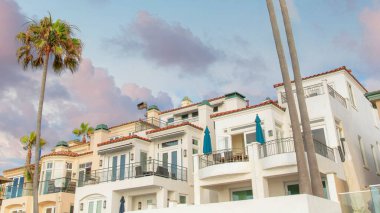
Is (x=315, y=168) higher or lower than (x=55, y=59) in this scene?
lower

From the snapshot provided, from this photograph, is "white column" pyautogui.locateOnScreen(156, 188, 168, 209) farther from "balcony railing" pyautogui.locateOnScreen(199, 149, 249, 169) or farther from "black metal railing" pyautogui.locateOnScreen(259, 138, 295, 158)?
"black metal railing" pyautogui.locateOnScreen(259, 138, 295, 158)

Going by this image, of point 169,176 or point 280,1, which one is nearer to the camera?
point 280,1

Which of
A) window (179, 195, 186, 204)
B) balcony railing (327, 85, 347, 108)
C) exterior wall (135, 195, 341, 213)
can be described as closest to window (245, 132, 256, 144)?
balcony railing (327, 85, 347, 108)

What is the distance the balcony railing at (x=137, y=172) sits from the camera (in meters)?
28.4

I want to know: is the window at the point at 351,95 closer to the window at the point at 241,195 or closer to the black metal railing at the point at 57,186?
the window at the point at 241,195

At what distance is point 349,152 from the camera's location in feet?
78.3

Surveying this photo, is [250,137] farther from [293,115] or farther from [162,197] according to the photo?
[162,197]

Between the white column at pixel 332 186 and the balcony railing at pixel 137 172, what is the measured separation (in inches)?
475

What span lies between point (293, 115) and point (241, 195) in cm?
835

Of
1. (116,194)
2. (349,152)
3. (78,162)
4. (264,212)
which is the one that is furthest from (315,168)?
(78,162)

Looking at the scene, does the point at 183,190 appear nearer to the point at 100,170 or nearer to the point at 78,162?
the point at 100,170

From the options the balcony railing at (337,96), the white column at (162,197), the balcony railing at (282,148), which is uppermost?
the balcony railing at (337,96)

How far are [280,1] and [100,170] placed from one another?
68.0 feet

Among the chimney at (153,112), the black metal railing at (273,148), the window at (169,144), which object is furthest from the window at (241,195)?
the chimney at (153,112)
